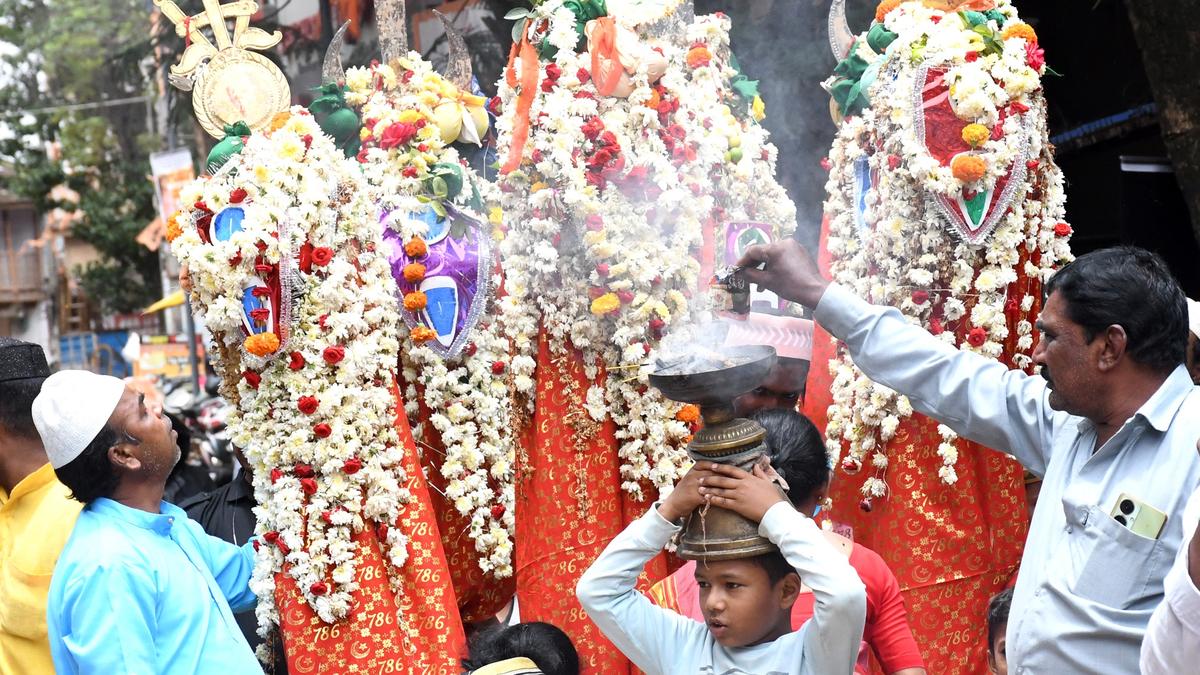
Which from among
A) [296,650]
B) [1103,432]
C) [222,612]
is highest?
[1103,432]

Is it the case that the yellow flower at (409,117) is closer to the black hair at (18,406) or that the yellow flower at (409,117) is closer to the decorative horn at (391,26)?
the decorative horn at (391,26)

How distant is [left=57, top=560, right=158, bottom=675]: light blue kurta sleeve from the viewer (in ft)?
10.6

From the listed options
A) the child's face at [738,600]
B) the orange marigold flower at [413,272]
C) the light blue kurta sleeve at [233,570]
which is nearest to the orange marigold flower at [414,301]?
the orange marigold flower at [413,272]

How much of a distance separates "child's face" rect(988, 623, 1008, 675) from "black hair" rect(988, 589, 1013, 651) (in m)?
0.01

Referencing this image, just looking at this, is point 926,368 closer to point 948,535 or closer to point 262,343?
point 948,535

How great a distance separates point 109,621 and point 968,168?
288cm

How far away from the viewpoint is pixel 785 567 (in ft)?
9.55

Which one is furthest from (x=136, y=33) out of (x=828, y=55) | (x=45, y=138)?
(x=828, y=55)

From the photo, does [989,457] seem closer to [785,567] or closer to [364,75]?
[785,567]

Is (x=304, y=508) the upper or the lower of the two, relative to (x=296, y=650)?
upper

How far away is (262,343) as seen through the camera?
4016 mm

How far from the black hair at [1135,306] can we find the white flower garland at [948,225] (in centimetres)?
156

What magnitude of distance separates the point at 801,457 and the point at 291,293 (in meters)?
1.67

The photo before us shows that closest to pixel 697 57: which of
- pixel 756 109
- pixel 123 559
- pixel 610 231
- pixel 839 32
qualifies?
pixel 756 109
